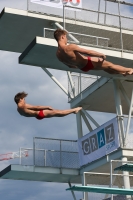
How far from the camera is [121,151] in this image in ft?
77.7

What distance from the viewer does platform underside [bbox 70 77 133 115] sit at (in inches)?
1046

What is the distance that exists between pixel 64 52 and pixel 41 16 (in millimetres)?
14812

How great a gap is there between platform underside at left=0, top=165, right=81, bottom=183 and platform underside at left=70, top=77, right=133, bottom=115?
11.8ft

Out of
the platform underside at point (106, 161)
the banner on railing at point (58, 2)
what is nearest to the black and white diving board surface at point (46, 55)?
the platform underside at point (106, 161)

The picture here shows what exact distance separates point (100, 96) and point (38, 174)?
4968 millimetres

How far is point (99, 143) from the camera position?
25.4 meters

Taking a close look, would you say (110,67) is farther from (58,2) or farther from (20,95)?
(58,2)

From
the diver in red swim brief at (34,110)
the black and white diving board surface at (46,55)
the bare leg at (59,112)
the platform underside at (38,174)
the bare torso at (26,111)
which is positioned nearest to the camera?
the bare leg at (59,112)

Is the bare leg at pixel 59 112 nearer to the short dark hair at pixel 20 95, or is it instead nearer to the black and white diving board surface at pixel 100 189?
the short dark hair at pixel 20 95

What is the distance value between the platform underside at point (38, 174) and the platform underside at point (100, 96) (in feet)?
11.8

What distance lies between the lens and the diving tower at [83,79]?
2391cm

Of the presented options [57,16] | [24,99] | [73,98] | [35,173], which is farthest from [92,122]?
[24,99]

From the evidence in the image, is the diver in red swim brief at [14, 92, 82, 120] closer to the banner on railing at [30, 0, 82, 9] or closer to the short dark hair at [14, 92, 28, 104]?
the short dark hair at [14, 92, 28, 104]

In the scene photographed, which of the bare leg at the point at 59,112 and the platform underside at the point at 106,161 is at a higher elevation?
the platform underside at the point at 106,161
